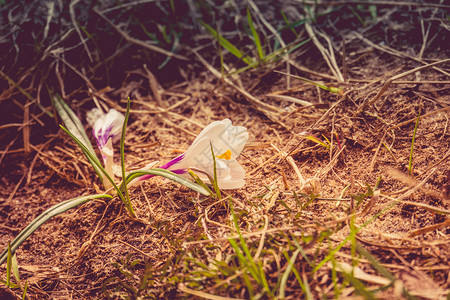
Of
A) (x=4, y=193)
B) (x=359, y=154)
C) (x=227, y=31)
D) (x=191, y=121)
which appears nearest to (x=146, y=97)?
(x=191, y=121)

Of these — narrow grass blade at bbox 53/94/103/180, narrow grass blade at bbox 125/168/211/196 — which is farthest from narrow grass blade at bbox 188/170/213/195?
narrow grass blade at bbox 53/94/103/180

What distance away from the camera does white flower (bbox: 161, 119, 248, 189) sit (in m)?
1.17

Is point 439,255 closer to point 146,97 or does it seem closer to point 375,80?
point 375,80

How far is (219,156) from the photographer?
1.17m

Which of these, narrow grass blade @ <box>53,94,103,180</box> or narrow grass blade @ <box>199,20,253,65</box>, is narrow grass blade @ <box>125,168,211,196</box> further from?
narrow grass blade @ <box>199,20,253,65</box>

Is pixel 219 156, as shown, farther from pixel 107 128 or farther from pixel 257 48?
pixel 257 48

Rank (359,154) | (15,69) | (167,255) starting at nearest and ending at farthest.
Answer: (167,255), (359,154), (15,69)

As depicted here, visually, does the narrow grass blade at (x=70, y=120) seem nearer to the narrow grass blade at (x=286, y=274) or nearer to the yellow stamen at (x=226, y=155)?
the yellow stamen at (x=226, y=155)

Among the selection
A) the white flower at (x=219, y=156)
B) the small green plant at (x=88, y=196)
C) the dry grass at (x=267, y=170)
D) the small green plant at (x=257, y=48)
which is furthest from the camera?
the small green plant at (x=257, y=48)

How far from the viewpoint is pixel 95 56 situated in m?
1.88

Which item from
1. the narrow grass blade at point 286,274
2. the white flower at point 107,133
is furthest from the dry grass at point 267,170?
the white flower at point 107,133

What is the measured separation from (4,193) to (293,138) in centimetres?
134

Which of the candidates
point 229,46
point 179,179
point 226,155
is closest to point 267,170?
Result: point 226,155

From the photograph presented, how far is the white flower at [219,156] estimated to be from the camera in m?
1.17
